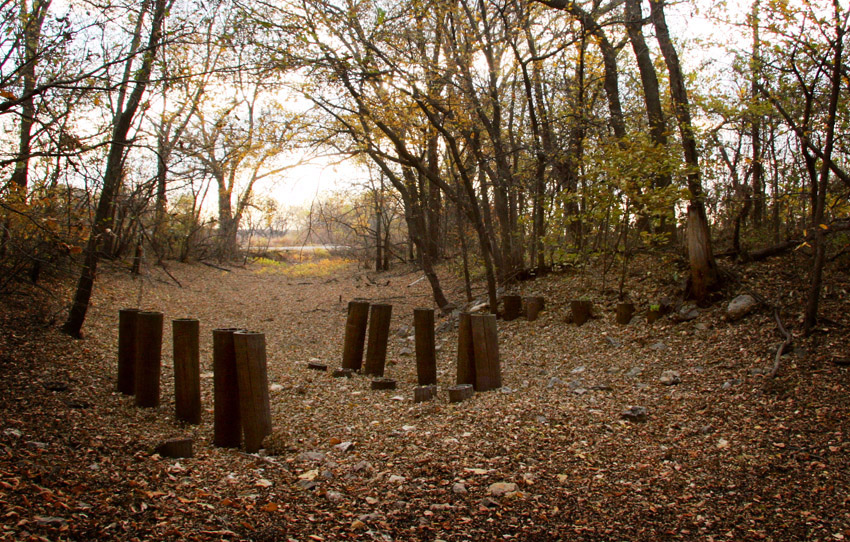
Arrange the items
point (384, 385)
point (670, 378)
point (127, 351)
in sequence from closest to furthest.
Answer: point (127, 351) < point (670, 378) < point (384, 385)

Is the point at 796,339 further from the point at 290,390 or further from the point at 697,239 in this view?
the point at 290,390

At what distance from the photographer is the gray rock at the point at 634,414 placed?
4.32 meters

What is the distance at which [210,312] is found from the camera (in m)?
10.9

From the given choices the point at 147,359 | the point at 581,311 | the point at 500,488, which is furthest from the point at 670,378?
the point at 147,359

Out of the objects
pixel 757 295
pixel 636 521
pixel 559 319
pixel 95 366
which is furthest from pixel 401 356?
pixel 636 521

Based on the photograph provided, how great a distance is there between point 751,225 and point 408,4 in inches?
236

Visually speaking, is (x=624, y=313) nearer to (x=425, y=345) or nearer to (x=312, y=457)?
(x=425, y=345)

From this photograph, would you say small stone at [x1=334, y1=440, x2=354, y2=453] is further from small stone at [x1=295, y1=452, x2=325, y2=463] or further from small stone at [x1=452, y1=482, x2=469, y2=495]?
small stone at [x1=452, y1=482, x2=469, y2=495]

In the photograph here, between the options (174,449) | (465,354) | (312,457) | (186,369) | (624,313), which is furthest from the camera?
(624,313)

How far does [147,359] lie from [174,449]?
1456mm

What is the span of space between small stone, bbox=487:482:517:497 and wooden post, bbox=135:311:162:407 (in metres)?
3.08

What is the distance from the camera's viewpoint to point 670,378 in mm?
5207

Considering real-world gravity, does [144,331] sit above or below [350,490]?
above

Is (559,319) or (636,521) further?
(559,319)
